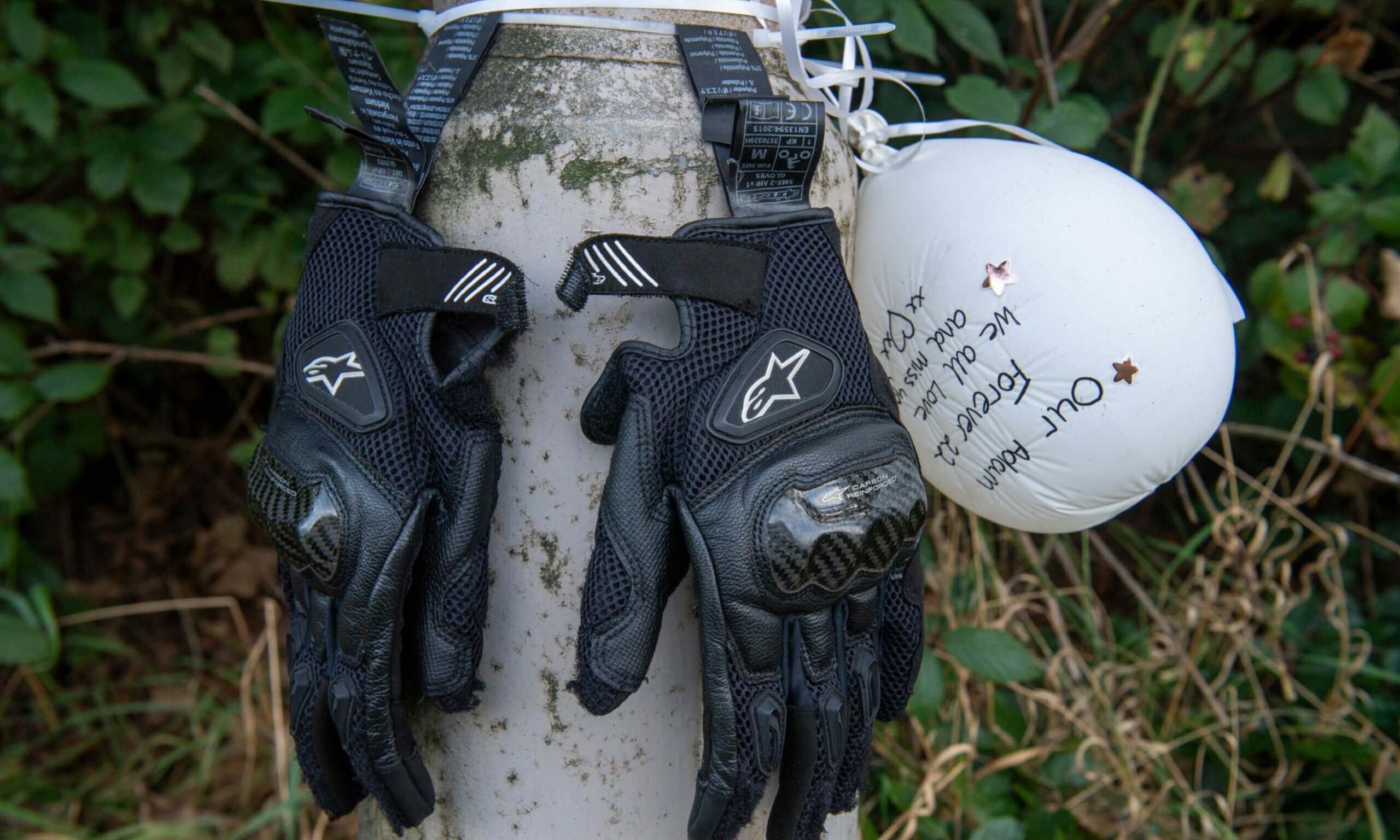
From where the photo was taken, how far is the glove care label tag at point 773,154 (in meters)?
0.99

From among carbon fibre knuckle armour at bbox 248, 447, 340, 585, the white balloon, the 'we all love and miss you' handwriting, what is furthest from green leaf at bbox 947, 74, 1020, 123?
carbon fibre knuckle armour at bbox 248, 447, 340, 585

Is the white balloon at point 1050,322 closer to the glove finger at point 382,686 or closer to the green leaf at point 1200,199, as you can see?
the glove finger at point 382,686

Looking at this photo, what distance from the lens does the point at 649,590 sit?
97cm

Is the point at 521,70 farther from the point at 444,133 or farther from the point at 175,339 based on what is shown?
the point at 175,339

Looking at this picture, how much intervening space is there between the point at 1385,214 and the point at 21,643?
2.96m

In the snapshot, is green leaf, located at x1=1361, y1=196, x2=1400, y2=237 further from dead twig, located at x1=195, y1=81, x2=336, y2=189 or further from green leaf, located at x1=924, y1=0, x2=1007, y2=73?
dead twig, located at x1=195, y1=81, x2=336, y2=189

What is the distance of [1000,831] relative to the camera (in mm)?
1762

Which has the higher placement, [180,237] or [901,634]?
[901,634]

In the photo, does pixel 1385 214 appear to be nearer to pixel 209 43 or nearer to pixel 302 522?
pixel 302 522

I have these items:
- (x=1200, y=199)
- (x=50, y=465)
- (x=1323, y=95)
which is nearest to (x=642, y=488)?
(x=1200, y=199)

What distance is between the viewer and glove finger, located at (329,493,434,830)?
989 mm

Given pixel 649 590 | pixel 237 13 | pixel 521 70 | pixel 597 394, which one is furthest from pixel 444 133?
pixel 237 13

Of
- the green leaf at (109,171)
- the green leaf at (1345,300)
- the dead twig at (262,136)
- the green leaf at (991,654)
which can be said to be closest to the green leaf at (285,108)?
the dead twig at (262,136)

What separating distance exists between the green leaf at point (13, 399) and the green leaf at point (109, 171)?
0.46 meters
